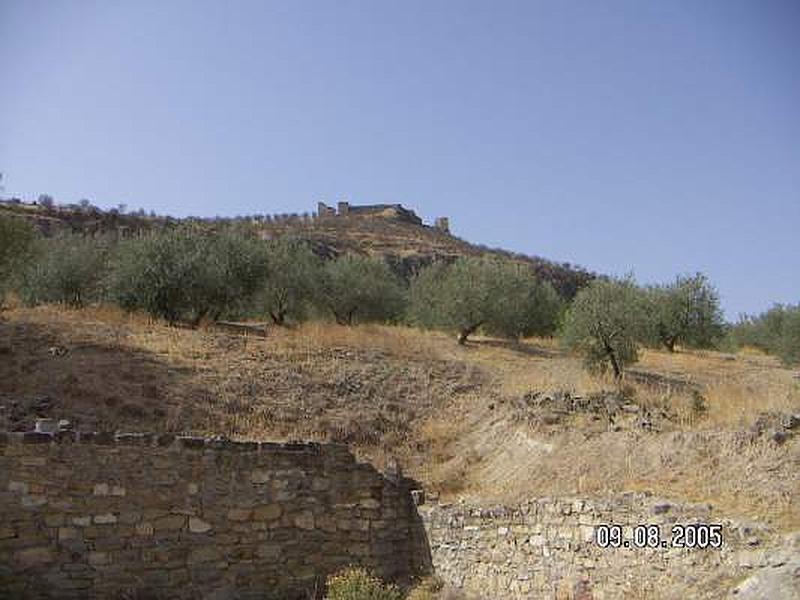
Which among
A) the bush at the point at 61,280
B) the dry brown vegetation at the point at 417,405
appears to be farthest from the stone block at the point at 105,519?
the bush at the point at 61,280

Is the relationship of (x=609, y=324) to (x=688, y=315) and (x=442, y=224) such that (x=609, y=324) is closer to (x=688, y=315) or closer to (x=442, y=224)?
(x=688, y=315)

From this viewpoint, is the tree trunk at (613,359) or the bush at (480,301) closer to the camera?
the tree trunk at (613,359)

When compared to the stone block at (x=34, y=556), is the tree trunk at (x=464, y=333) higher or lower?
higher

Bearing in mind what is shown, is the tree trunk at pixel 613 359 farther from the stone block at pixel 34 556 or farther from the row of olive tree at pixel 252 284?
the stone block at pixel 34 556

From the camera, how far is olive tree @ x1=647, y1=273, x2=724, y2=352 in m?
30.8

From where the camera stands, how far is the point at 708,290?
31.4 metres

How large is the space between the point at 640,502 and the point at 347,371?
9.97 meters

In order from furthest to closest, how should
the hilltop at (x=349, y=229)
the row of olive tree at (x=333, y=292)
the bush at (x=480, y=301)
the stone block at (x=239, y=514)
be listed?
the hilltop at (x=349, y=229) → the bush at (x=480, y=301) → the row of olive tree at (x=333, y=292) → the stone block at (x=239, y=514)

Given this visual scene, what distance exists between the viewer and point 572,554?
9.48 m

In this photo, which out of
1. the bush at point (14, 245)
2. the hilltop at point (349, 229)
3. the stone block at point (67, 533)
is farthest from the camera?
the hilltop at point (349, 229)

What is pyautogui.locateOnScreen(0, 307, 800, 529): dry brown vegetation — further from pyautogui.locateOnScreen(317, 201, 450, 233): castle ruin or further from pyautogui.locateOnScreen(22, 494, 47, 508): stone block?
pyautogui.locateOnScreen(317, 201, 450, 233): castle ruin

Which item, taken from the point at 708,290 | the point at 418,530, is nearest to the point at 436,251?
the point at 708,290

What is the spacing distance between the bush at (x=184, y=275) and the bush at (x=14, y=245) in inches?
95.7

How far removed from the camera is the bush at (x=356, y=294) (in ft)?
100
